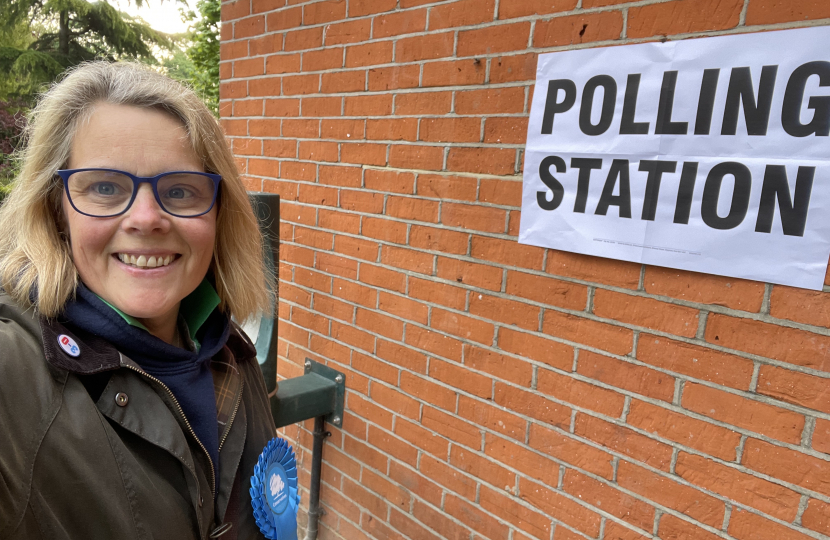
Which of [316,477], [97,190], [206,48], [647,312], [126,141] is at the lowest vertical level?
[316,477]

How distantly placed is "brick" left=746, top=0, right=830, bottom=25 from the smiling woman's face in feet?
4.80

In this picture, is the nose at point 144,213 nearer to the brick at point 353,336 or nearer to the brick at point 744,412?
the brick at point 353,336

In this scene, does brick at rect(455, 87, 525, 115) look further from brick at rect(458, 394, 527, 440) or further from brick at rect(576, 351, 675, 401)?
brick at rect(458, 394, 527, 440)

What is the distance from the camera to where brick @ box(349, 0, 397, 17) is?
88.8 inches

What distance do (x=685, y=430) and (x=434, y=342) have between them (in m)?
0.97

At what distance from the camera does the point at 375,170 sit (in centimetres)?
238

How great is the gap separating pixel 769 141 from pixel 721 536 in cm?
108

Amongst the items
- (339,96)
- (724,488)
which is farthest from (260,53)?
(724,488)

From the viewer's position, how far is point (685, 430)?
1.56 meters

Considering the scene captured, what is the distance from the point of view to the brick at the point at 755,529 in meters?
1.41

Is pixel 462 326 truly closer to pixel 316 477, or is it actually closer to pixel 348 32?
pixel 316 477

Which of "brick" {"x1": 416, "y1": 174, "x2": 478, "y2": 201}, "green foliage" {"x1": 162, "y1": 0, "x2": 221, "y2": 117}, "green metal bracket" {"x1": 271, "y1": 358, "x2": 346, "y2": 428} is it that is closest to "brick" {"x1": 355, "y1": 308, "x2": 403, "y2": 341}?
"green metal bracket" {"x1": 271, "y1": 358, "x2": 346, "y2": 428}

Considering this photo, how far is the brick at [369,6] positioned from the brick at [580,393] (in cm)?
160

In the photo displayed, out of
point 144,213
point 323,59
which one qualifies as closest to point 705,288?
point 144,213
